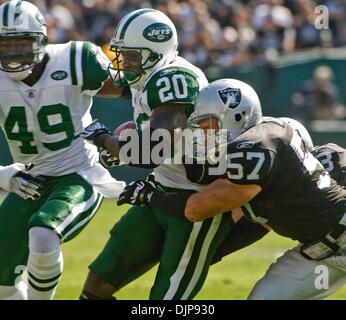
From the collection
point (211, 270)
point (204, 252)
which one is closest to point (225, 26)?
point (211, 270)

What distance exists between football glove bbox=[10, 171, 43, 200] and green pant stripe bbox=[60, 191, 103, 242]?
298 millimetres

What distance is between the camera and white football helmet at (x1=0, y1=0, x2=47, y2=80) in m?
5.04

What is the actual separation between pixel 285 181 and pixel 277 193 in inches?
4.0

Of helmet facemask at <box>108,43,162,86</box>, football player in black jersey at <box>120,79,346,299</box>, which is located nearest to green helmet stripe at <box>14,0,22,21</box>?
helmet facemask at <box>108,43,162,86</box>

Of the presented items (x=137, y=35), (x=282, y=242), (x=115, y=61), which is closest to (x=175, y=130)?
(x=137, y=35)

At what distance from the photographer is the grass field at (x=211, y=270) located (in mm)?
6293

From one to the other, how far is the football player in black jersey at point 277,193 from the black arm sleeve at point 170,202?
1 centimetres

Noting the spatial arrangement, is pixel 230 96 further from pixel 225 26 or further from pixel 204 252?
pixel 225 26

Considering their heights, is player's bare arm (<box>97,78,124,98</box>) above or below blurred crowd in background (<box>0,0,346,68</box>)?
above

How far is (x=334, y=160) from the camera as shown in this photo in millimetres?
4680

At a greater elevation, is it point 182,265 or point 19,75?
point 19,75

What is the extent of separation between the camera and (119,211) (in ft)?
33.3

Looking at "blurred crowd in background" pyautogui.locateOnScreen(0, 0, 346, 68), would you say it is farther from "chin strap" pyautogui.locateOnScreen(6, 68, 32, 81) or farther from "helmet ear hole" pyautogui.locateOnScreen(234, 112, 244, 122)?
"helmet ear hole" pyautogui.locateOnScreen(234, 112, 244, 122)

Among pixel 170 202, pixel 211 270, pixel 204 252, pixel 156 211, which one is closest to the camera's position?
pixel 170 202
